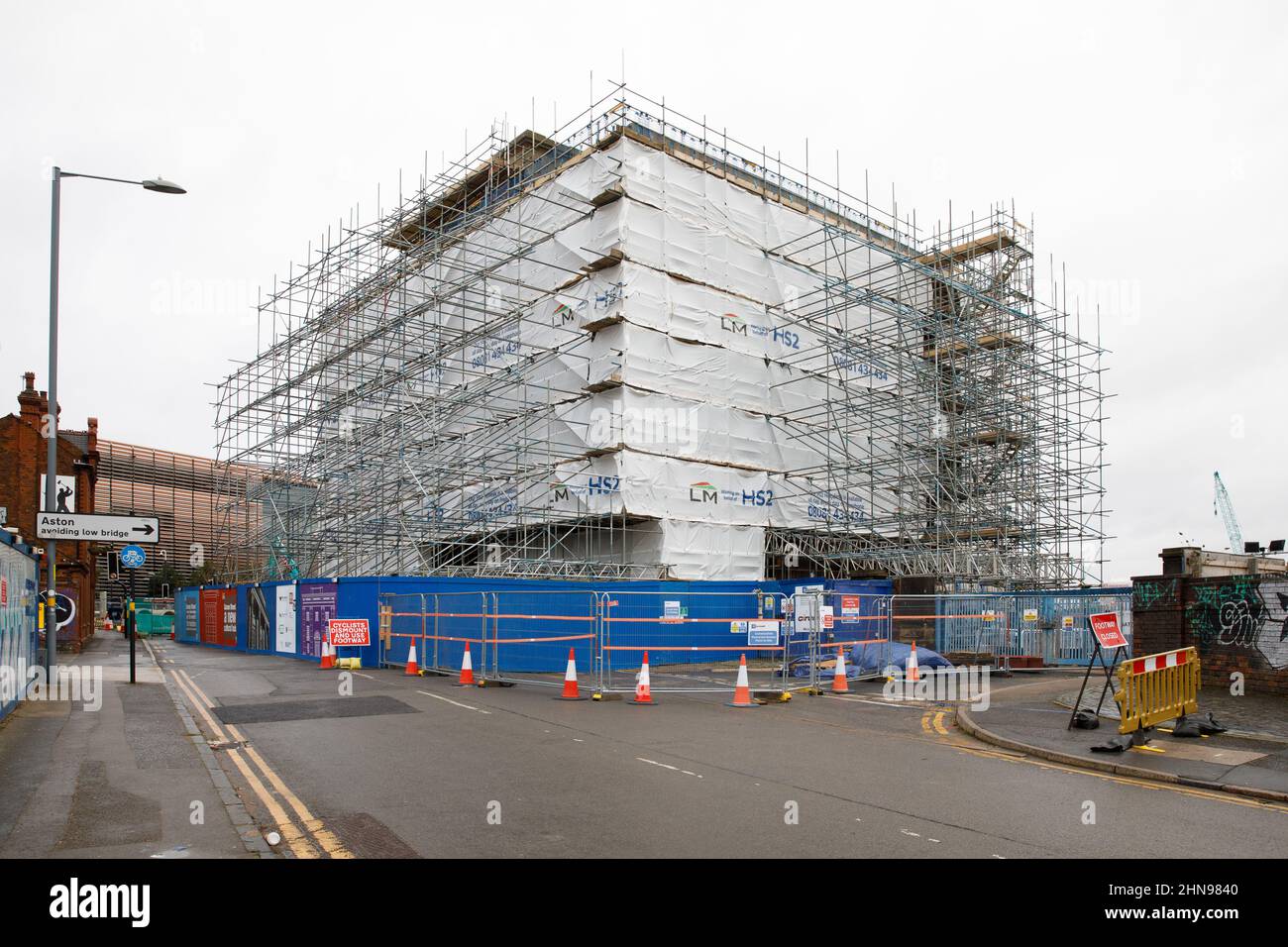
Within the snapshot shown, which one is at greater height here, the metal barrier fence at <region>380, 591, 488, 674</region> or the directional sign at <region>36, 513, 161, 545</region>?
the directional sign at <region>36, 513, 161, 545</region>

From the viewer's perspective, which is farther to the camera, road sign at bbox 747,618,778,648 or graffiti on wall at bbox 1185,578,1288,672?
road sign at bbox 747,618,778,648

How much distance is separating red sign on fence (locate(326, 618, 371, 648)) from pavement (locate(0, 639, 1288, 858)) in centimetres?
808

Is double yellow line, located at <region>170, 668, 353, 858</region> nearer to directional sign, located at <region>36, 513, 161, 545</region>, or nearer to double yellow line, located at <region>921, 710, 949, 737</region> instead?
directional sign, located at <region>36, 513, 161, 545</region>

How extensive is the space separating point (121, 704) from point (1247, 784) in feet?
Result: 51.0

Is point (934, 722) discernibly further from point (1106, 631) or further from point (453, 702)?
point (453, 702)

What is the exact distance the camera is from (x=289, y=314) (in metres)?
38.3

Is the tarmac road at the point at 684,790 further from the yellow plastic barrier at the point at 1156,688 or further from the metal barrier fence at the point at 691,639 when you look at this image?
the metal barrier fence at the point at 691,639

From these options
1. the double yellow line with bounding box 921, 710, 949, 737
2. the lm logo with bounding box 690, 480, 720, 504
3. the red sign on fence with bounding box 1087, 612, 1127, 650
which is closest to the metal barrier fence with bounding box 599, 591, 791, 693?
the double yellow line with bounding box 921, 710, 949, 737

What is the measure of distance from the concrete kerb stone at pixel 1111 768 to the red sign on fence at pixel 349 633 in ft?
50.3

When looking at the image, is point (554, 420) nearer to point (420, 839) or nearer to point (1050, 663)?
point (1050, 663)

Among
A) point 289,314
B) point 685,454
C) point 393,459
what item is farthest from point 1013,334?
point 289,314

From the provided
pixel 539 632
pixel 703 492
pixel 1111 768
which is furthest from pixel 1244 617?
pixel 703 492

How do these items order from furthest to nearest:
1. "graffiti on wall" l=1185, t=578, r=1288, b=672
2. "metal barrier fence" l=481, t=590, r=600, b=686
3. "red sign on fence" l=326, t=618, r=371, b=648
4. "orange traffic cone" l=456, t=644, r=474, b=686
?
1. "red sign on fence" l=326, t=618, r=371, b=648
2. "metal barrier fence" l=481, t=590, r=600, b=686
3. "orange traffic cone" l=456, t=644, r=474, b=686
4. "graffiti on wall" l=1185, t=578, r=1288, b=672

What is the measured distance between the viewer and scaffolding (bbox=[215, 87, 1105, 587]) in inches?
1168
